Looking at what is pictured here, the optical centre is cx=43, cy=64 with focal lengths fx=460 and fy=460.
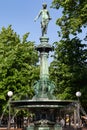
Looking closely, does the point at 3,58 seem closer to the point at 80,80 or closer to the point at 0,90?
the point at 0,90

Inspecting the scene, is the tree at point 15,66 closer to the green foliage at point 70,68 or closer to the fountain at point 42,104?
the green foliage at point 70,68

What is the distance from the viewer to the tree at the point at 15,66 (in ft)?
154

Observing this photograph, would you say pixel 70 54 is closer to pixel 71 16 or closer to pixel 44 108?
pixel 71 16

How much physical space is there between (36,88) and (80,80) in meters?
14.8

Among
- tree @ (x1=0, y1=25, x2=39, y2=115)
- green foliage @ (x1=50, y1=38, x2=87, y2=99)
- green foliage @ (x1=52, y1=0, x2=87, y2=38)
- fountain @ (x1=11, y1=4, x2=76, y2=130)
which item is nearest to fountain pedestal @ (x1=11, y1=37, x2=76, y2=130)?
fountain @ (x1=11, y1=4, x2=76, y2=130)

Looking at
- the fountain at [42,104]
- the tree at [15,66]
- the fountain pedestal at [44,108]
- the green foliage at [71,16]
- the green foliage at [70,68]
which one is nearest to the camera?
the fountain at [42,104]

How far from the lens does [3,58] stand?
157 ft

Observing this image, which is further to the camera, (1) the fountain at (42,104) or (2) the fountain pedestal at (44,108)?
(2) the fountain pedestal at (44,108)

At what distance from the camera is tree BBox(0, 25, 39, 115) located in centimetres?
4700

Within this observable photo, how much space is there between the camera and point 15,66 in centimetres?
4856

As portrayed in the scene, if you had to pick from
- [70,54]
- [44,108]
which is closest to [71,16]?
[70,54]

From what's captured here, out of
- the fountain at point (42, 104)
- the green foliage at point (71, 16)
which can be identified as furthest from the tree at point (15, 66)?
the fountain at point (42, 104)

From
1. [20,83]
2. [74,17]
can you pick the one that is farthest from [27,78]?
[74,17]

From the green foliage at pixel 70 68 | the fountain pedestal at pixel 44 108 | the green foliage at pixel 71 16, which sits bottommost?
the fountain pedestal at pixel 44 108
